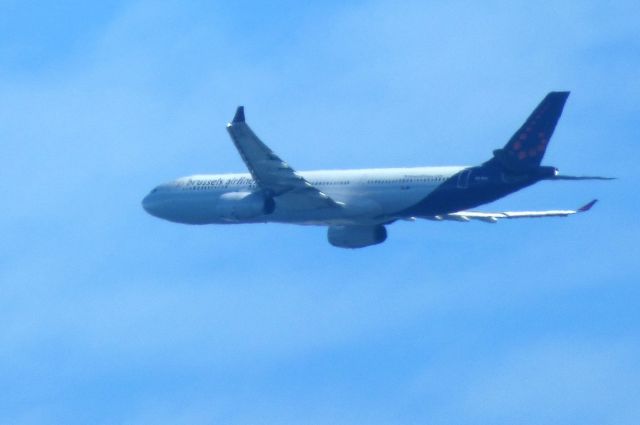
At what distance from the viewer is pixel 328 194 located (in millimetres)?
95688

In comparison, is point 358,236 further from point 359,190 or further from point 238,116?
point 238,116

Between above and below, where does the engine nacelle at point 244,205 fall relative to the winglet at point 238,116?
below

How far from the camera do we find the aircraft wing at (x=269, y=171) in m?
91.0

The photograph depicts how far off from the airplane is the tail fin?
43mm

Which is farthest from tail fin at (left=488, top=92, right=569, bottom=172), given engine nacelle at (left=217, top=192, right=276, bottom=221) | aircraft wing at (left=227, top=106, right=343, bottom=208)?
engine nacelle at (left=217, top=192, right=276, bottom=221)

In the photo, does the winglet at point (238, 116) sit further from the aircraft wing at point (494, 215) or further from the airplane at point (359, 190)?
the aircraft wing at point (494, 215)

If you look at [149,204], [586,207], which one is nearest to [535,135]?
[586,207]

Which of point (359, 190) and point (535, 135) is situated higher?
point (359, 190)

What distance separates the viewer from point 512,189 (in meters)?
89.6

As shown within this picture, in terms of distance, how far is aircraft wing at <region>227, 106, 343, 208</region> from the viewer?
299 feet

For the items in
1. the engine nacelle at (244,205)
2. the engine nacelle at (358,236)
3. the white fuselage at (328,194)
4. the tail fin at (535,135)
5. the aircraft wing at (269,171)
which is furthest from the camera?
the engine nacelle at (358,236)

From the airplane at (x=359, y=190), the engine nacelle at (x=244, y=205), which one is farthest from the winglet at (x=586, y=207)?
the engine nacelle at (x=244, y=205)

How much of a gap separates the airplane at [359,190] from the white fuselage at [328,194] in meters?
0.04

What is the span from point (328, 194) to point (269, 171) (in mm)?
4172
